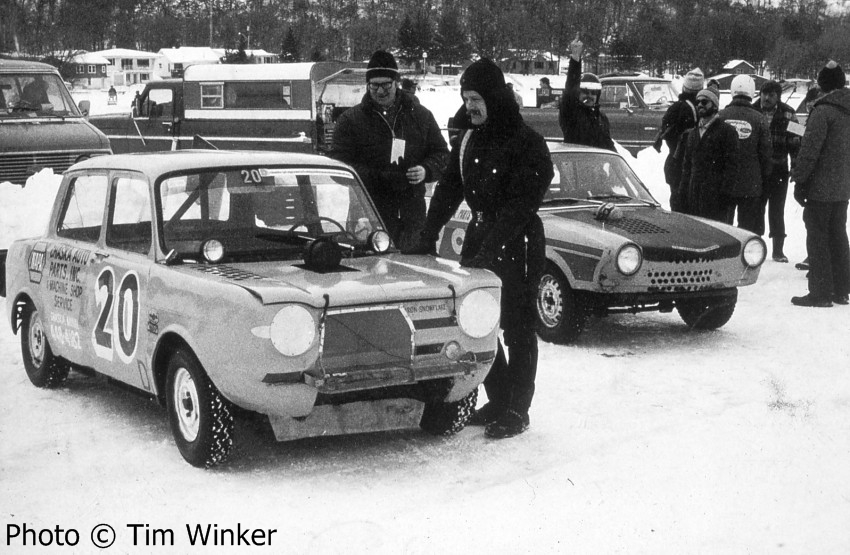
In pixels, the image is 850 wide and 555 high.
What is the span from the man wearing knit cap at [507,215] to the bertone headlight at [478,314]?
33cm

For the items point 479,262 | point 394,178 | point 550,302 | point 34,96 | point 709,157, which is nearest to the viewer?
point 479,262

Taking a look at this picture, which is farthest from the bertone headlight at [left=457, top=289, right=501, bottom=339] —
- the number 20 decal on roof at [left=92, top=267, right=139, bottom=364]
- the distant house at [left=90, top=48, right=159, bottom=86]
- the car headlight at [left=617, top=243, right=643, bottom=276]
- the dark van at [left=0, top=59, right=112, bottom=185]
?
the distant house at [left=90, top=48, right=159, bottom=86]

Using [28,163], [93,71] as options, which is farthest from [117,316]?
[93,71]

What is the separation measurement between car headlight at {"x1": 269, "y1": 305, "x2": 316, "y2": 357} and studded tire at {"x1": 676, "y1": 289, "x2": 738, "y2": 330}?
4.11m

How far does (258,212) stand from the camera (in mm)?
5941

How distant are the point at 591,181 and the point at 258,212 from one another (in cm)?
392

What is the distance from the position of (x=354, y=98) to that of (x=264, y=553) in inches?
719

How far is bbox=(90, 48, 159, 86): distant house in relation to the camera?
4745 inches

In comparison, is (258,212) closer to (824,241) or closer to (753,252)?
(753,252)

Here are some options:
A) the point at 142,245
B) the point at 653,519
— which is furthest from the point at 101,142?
the point at 653,519

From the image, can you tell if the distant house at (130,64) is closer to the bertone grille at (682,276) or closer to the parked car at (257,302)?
the bertone grille at (682,276)

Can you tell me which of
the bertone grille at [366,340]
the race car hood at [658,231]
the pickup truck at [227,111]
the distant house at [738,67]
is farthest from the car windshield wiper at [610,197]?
the distant house at [738,67]

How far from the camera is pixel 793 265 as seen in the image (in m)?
12.1

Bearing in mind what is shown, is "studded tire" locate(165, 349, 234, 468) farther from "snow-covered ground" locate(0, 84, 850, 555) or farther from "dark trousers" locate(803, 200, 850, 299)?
"dark trousers" locate(803, 200, 850, 299)
